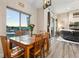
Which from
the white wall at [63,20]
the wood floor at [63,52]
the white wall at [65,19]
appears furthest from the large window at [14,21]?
the white wall at [63,20]

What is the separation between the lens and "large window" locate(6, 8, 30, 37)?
4523 millimetres

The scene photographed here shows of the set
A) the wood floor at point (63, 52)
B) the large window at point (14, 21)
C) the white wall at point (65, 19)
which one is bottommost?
the wood floor at point (63, 52)

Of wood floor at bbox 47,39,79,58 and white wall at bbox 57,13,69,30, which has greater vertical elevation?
white wall at bbox 57,13,69,30

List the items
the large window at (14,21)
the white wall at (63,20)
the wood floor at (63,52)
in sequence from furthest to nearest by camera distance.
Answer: the white wall at (63,20) < the large window at (14,21) < the wood floor at (63,52)

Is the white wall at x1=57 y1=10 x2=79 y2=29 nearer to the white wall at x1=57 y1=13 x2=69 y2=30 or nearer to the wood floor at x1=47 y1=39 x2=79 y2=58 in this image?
the white wall at x1=57 y1=13 x2=69 y2=30

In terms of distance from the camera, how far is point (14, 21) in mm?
5160

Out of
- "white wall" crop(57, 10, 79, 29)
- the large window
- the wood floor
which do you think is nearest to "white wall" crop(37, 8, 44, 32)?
the large window

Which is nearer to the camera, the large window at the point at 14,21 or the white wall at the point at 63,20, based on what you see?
the large window at the point at 14,21

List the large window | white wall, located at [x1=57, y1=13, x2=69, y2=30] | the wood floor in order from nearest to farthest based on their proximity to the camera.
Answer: the wood floor, the large window, white wall, located at [x1=57, y1=13, x2=69, y2=30]

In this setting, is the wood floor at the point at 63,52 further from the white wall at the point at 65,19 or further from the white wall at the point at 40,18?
the white wall at the point at 65,19

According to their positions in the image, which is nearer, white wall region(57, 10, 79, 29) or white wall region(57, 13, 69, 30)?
white wall region(57, 10, 79, 29)

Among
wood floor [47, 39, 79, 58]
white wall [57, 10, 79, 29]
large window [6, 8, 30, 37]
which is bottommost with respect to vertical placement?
wood floor [47, 39, 79, 58]

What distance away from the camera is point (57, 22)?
13641 millimetres

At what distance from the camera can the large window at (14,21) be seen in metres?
4.52
